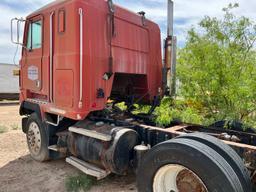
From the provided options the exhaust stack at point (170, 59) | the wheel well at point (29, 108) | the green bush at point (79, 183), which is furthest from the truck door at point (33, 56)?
the exhaust stack at point (170, 59)

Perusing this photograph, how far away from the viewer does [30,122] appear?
5.05 meters

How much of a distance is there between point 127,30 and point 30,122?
2.61m

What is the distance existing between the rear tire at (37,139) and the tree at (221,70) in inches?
109

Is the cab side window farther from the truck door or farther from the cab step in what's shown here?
the cab step

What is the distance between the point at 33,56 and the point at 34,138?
5.22 feet

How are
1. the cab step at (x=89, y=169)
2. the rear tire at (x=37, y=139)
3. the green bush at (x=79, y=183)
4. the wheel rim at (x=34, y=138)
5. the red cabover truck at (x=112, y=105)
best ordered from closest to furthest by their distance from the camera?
the red cabover truck at (x=112, y=105)
the cab step at (x=89, y=169)
the green bush at (x=79, y=183)
the rear tire at (x=37, y=139)
the wheel rim at (x=34, y=138)

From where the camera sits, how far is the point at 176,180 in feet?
9.29

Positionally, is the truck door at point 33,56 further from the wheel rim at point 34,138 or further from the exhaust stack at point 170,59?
the exhaust stack at point 170,59

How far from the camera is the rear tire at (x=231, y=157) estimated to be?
7.80 ft

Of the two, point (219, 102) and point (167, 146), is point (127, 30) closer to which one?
point (219, 102)

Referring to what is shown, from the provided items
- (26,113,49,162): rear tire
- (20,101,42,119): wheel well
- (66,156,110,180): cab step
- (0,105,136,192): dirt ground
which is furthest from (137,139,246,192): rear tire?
(20,101,42,119): wheel well

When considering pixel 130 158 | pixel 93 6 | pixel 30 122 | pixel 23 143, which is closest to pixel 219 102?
pixel 130 158

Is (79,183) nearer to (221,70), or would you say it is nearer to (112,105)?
(112,105)

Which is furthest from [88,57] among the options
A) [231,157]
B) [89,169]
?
[231,157]
